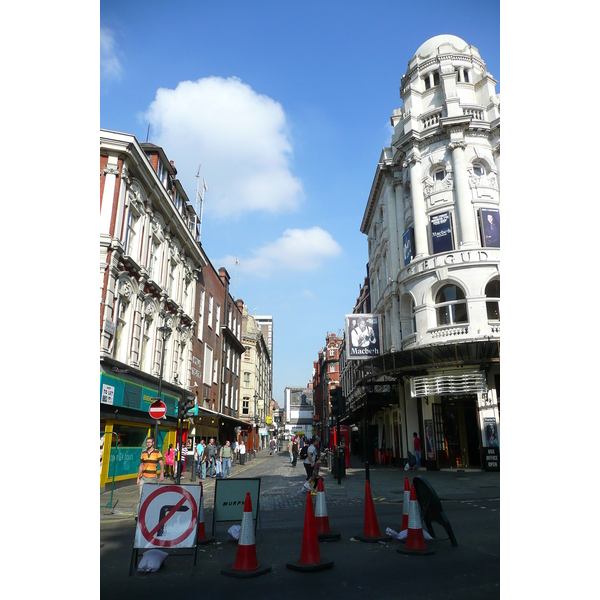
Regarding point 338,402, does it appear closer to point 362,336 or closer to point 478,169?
point 362,336

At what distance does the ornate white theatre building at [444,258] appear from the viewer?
2230 centimetres

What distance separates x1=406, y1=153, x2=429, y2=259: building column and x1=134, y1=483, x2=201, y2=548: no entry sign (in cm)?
2128

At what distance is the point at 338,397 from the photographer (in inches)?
656

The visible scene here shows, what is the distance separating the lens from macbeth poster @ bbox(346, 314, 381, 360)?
91.1 ft

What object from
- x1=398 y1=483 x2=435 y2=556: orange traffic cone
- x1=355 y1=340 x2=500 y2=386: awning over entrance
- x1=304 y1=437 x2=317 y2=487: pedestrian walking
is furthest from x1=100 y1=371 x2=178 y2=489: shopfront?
x1=398 y1=483 x2=435 y2=556: orange traffic cone

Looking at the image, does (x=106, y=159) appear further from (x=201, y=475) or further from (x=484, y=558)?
(x=484, y=558)

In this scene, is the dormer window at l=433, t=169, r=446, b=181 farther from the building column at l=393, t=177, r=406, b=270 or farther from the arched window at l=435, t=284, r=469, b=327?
the arched window at l=435, t=284, r=469, b=327

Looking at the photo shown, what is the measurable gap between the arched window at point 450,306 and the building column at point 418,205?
2.38 meters

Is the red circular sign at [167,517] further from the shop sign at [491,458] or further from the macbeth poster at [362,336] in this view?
the macbeth poster at [362,336]
